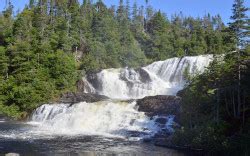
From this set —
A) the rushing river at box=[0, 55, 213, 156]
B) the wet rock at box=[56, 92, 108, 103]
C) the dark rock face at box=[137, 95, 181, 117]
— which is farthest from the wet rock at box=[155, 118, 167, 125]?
the wet rock at box=[56, 92, 108, 103]

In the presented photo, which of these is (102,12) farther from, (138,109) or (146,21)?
(138,109)

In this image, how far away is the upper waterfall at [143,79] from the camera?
2324 inches

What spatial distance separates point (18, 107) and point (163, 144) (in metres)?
28.9

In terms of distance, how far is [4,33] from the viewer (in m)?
73.2

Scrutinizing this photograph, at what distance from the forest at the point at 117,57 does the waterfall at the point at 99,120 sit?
5.34 m

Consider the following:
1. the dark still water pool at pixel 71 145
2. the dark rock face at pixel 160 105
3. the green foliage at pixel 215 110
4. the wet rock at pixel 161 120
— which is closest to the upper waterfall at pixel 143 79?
the dark rock face at pixel 160 105

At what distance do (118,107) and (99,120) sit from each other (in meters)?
2.77

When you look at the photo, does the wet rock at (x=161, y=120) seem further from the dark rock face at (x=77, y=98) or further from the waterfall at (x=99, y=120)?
the dark rock face at (x=77, y=98)

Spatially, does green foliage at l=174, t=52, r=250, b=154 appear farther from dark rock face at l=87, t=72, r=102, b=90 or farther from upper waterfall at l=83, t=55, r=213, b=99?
dark rock face at l=87, t=72, r=102, b=90

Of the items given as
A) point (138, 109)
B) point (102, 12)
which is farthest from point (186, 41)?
point (138, 109)

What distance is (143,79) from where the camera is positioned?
6059 centimetres

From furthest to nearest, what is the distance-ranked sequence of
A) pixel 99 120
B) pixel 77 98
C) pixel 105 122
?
1. pixel 77 98
2. pixel 99 120
3. pixel 105 122

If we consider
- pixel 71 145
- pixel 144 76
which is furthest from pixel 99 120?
pixel 144 76

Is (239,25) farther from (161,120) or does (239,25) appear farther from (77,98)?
(77,98)
